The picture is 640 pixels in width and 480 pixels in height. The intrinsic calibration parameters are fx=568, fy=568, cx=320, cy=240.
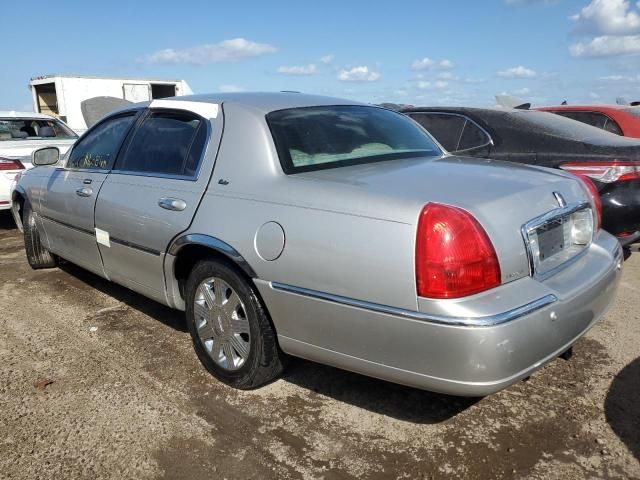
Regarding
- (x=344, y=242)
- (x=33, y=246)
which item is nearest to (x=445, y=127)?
(x=344, y=242)

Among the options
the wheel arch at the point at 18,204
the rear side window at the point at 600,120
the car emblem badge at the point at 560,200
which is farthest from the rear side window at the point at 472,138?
the wheel arch at the point at 18,204

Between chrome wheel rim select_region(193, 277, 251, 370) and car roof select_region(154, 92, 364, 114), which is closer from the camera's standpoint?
chrome wheel rim select_region(193, 277, 251, 370)

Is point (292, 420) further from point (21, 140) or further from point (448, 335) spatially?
point (21, 140)

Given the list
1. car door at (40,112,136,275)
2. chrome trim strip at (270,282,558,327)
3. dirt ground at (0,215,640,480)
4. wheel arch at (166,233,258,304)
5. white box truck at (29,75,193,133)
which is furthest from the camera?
white box truck at (29,75,193,133)

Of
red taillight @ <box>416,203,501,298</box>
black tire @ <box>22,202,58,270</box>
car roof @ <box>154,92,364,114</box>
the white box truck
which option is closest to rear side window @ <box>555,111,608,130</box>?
car roof @ <box>154,92,364,114</box>

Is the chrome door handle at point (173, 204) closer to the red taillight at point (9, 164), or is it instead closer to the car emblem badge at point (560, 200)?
the car emblem badge at point (560, 200)

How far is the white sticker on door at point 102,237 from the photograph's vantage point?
150 inches

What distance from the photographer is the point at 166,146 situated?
140 inches

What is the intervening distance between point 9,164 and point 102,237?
4109 millimetres

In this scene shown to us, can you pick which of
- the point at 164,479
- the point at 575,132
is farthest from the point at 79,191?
the point at 575,132

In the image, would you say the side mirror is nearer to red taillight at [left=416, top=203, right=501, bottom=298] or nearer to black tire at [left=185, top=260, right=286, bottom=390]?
black tire at [left=185, top=260, right=286, bottom=390]

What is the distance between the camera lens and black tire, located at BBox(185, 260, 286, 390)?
2.84 meters

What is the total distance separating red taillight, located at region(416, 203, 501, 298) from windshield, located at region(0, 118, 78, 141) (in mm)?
7527

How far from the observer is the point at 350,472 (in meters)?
2.42
